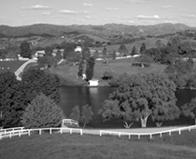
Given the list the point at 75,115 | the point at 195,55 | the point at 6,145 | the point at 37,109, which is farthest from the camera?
the point at 195,55

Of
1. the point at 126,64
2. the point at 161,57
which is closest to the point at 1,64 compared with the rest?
the point at 126,64

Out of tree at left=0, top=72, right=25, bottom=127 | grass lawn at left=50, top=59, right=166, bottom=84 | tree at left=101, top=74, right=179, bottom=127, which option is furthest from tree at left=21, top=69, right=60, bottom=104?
grass lawn at left=50, top=59, right=166, bottom=84

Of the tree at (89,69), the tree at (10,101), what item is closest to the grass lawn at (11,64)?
the tree at (89,69)

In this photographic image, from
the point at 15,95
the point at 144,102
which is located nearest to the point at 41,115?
the point at 15,95

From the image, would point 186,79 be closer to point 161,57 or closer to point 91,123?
point 161,57

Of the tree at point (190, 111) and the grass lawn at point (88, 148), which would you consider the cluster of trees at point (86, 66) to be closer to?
the tree at point (190, 111)

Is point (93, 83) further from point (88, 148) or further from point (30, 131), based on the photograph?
point (88, 148)
